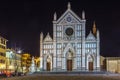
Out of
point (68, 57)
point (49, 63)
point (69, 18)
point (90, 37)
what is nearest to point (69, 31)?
point (69, 18)

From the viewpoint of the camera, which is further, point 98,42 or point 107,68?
point 107,68

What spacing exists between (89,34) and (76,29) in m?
4.45

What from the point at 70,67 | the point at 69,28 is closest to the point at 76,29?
the point at 69,28

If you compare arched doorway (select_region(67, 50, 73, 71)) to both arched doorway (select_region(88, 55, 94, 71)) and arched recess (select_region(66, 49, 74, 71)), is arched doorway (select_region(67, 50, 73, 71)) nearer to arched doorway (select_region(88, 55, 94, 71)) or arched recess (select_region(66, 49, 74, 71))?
arched recess (select_region(66, 49, 74, 71))

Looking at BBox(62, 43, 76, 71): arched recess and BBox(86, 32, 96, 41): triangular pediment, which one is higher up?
BBox(86, 32, 96, 41): triangular pediment

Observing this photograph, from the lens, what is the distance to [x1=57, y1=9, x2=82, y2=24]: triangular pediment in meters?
112

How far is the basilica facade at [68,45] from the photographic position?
11069cm

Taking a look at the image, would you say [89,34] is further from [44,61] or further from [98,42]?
[44,61]

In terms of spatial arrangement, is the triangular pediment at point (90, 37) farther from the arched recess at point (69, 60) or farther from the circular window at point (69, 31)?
the arched recess at point (69, 60)

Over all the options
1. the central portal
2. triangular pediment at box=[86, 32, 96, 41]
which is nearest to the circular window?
the central portal

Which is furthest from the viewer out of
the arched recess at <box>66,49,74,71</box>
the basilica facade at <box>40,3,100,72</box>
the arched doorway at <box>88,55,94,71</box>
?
the arched recess at <box>66,49,74,71</box>

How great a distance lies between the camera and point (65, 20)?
11262cm

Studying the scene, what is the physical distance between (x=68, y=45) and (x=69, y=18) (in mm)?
8674

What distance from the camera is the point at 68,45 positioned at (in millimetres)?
111562
